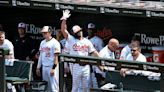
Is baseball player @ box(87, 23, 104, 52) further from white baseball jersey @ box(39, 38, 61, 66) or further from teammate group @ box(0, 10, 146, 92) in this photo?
white baseball jersey @ box(39, 38, 61, 66)

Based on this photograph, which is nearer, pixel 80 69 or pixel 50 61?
pixel 80 69

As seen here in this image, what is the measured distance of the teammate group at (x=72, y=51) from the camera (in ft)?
30.3

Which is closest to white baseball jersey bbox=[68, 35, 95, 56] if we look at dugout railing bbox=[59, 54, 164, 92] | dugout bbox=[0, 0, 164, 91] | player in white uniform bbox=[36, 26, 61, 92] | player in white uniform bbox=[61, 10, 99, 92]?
player in white uniform bbox=[61, 10, 99, 92]

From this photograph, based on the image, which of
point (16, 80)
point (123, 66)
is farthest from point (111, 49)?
point (123, 66)

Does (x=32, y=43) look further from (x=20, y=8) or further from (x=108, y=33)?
(x=108, y=33)

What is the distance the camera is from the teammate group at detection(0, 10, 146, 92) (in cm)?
923

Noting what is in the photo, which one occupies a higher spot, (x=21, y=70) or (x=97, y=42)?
(x=97, y=42)

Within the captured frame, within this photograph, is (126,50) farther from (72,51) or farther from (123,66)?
(123,66)

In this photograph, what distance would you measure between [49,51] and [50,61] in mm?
204

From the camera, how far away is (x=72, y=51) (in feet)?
38.0

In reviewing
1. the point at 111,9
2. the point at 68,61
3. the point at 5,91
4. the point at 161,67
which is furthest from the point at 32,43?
the point at 161,67

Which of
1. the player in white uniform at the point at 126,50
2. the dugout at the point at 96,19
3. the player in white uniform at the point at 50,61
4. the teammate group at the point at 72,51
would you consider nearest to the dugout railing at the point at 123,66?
the teammate group at the point at 72,51

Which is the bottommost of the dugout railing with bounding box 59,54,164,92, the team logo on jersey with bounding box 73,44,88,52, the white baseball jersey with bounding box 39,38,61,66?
the white baseball jersey with bounding box 39,38,61,66

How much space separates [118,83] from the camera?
850 centimetres
